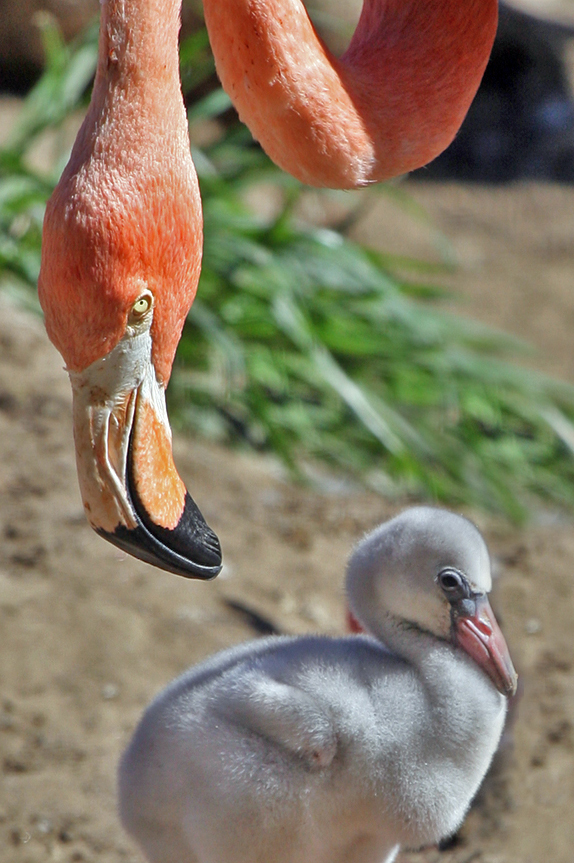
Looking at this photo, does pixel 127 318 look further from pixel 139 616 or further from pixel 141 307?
pixel 139 616

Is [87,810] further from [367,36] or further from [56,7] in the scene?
[56,7]

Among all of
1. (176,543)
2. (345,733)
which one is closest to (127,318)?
(176,543)

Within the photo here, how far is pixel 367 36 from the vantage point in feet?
6.02

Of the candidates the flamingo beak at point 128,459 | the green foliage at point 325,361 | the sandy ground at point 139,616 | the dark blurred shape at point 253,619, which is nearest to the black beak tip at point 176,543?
the flamingo beak at point 128,459

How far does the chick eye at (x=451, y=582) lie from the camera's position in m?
1.85

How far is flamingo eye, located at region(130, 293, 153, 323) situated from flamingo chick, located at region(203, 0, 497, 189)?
1.14ft

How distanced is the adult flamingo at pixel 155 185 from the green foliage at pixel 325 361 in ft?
6.52

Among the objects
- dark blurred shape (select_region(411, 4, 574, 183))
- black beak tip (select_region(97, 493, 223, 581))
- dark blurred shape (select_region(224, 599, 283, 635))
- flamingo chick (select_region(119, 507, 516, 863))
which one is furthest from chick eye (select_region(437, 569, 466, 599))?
dark blurred shape (select_region(411, 4, 574, 183))

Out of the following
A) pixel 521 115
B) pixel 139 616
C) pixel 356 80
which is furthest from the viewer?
pixel 521 115

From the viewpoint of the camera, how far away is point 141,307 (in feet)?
4.84

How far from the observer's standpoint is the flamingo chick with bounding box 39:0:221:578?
4.62ft

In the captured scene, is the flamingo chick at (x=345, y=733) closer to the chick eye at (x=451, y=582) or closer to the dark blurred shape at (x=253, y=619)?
the chick eye at (x=451, y=582)

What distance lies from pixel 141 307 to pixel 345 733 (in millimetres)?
745

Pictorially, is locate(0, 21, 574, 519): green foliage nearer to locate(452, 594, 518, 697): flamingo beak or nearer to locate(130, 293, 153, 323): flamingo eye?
locate(452, 594, 518, 697): flamingo beak
